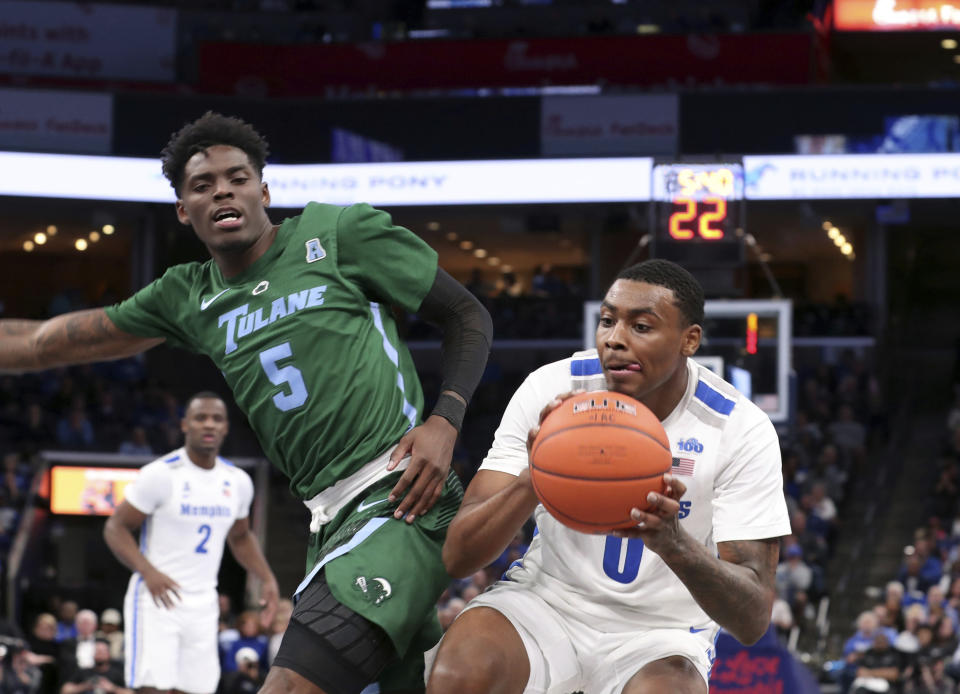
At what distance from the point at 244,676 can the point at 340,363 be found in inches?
339

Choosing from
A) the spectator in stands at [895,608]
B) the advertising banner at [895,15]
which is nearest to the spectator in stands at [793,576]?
the spectator in stands at [895,608]

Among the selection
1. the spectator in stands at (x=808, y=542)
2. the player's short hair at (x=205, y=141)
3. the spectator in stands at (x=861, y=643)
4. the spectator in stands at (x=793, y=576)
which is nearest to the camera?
the player's short hair at (x=205, y=141)

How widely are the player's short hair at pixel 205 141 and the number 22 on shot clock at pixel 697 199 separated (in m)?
7.94

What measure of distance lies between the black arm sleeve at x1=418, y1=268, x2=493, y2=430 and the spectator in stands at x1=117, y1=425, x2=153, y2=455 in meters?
14.5

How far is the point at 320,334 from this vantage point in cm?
374

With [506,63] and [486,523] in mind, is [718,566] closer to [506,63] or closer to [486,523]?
[486,523]

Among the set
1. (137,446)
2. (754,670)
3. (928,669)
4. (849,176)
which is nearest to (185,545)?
(754,670)

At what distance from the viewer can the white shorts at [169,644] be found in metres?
7.93

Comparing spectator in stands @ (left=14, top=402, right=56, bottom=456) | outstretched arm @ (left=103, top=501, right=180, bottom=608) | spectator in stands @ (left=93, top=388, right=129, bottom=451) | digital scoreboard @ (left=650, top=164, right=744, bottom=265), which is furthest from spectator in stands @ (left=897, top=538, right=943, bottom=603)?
spectator in stands @ (left=14, top=402, right=56, bottom=456)

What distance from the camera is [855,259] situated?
2569 cm

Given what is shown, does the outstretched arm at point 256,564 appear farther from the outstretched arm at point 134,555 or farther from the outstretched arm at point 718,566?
the outstretched arm at point 718,566

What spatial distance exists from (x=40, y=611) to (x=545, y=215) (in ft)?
40.9

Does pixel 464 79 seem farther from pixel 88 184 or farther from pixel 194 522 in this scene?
pixel 194 522

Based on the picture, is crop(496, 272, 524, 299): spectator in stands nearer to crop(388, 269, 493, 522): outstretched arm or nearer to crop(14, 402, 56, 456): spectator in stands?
crop(14, 402, 56, 456): spectator in stands
